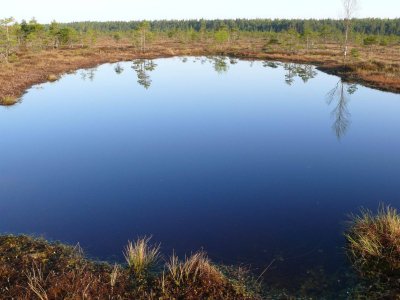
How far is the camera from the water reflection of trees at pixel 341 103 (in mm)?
25234

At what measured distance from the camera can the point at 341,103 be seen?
107 ft

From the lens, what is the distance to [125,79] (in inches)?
1866

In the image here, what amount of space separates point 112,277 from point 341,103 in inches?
1150

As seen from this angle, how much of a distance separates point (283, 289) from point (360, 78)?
40.6 meters

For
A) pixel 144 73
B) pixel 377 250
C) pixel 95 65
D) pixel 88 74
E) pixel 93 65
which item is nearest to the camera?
pixel 377 250

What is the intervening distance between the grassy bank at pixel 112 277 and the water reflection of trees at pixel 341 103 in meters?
16.7

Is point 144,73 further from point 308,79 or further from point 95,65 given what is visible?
point 308,79

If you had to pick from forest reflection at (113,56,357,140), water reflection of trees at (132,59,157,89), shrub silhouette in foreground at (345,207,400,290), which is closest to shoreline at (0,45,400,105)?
forest reflection at (113,56,357,140)

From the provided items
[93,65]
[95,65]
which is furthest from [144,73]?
[95,65]

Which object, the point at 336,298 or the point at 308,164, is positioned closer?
the point at 336,298

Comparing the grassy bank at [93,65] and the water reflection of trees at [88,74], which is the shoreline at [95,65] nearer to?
the grassy bank at [93,65]

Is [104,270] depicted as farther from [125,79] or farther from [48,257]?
[125,79]

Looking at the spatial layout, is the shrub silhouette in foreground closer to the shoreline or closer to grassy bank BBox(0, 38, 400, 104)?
grassy bank BBox(0, 38, 400, 104)

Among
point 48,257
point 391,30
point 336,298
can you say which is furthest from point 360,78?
point 391,30
